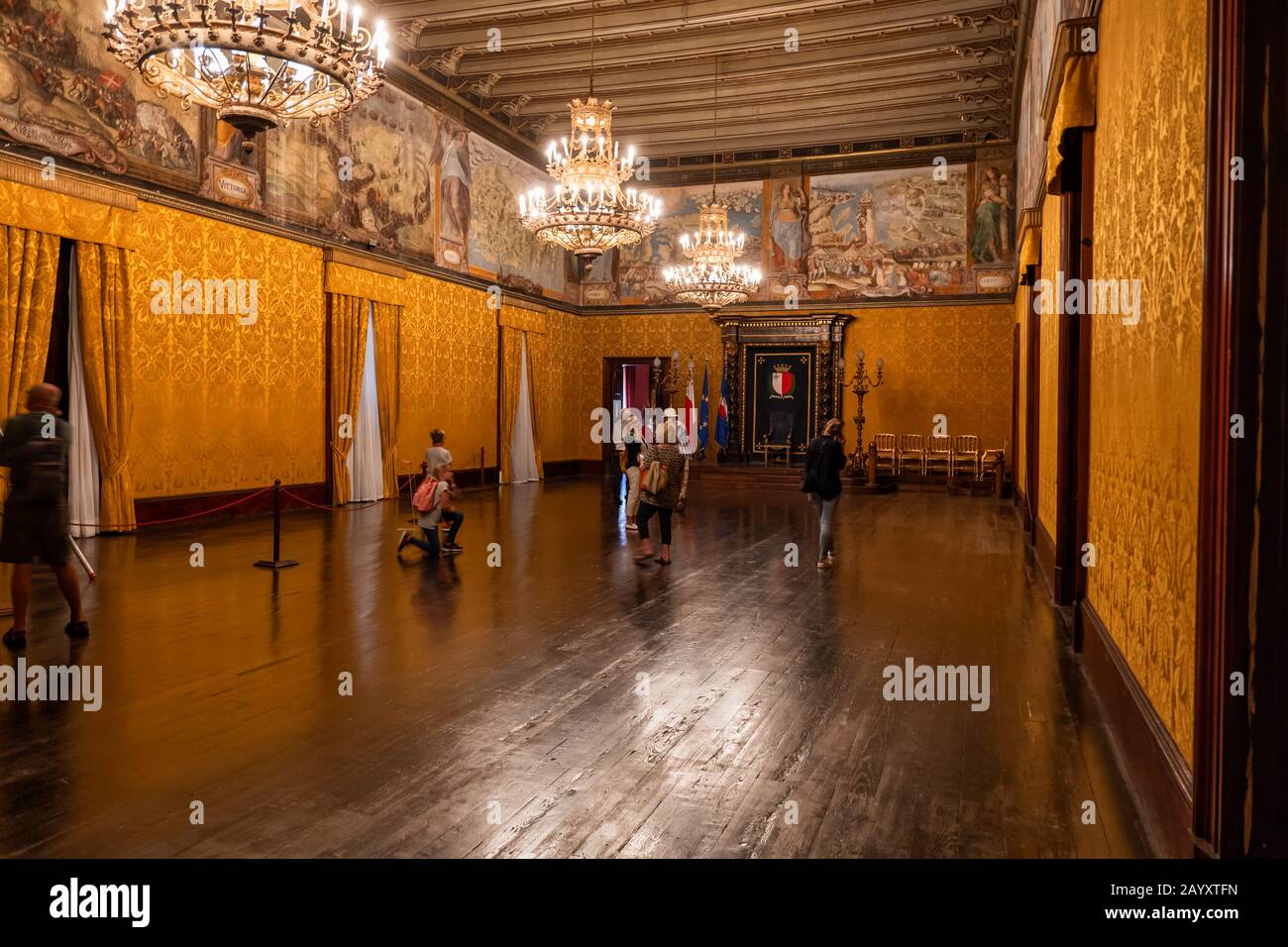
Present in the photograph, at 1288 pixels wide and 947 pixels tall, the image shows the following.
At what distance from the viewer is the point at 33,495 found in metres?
5.37

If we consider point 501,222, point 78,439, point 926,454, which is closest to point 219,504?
point 78,439

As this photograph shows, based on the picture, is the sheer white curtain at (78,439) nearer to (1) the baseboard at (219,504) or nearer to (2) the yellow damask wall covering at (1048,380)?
(1) the baseboard at (219,504)

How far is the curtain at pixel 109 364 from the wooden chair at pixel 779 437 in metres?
14.2

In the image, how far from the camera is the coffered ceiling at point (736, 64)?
45.0ft

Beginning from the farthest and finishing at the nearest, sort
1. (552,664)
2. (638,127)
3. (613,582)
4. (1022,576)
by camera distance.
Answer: (638,127)
(1022,576)
(613,582)
(552,664)

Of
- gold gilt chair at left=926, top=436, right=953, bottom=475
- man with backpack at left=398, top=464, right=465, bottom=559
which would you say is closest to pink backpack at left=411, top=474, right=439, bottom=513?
man with backpack at left=398, top=464, right=465, bottom=559

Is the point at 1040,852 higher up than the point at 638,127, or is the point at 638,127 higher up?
the point at 638,127

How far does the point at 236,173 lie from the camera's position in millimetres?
12086

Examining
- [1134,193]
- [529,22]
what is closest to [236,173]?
[529,22]

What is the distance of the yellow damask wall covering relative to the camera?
8281mm

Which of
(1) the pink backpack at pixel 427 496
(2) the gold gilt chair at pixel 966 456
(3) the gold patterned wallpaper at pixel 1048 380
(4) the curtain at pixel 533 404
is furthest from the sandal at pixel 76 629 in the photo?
(2) the gold gilt chair at pixel 966 456

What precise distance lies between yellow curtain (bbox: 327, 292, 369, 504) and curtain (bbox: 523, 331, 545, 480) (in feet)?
19.4
